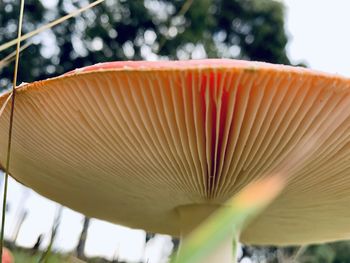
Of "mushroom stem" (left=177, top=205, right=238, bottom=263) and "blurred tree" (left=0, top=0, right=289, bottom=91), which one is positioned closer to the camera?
"mushroom stem" (left=177, top=205, right=238, bottom=263)

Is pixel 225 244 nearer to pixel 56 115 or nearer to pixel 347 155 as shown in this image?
pixel 347 155

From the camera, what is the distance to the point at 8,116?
2.56ft

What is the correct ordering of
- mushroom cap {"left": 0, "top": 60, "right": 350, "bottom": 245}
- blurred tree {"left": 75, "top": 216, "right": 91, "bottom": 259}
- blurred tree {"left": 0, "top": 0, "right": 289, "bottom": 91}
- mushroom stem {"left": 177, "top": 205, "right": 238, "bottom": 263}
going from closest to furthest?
mushroom cap {"left": 0, "top": 60, "right": 350, "bottom": 245}, mushroom stem {"left": 177, "top": 205, "right": 238, "bottom": 263}, blurred tree {"left": 75, "top": 216, "right": 91, "bottom": 259}, blurred tree {"left": 0, "top": 0, "right": 289, "bottom": 91}

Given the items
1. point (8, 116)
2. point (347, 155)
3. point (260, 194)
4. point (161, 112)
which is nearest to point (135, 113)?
point (161, 112)

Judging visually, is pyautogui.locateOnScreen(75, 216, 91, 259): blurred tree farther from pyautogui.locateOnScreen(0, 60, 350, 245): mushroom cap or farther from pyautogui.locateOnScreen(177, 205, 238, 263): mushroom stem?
pyautogui.locateOnScreen(177, 205, 238, 263): mushroom stem

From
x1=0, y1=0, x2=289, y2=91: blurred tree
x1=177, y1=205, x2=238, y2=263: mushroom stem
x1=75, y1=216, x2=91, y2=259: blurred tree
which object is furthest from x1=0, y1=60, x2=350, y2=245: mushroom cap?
x1=0, y1=0, x2=289, y2=91: blurred tree

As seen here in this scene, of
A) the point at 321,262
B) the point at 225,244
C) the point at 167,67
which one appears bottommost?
the point at 225,244

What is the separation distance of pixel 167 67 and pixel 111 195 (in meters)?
0.52

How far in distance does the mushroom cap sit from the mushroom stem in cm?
1

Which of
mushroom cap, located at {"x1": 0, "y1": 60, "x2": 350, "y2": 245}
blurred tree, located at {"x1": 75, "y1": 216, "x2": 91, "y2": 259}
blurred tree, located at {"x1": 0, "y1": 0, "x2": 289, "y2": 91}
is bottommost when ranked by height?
blurred tree, located at {"x1": 75, "y1": 216, "x2": 91, "y2": 259}

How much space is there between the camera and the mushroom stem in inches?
38.0

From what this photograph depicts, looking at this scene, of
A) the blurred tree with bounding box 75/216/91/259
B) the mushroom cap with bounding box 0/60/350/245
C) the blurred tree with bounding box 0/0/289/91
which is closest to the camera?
the mushroom cap with bounding box 0/60/350/245

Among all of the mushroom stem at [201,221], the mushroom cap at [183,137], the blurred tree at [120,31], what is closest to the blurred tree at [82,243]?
the mushroom cap at [183,137]

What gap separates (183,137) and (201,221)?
0.27 metres
